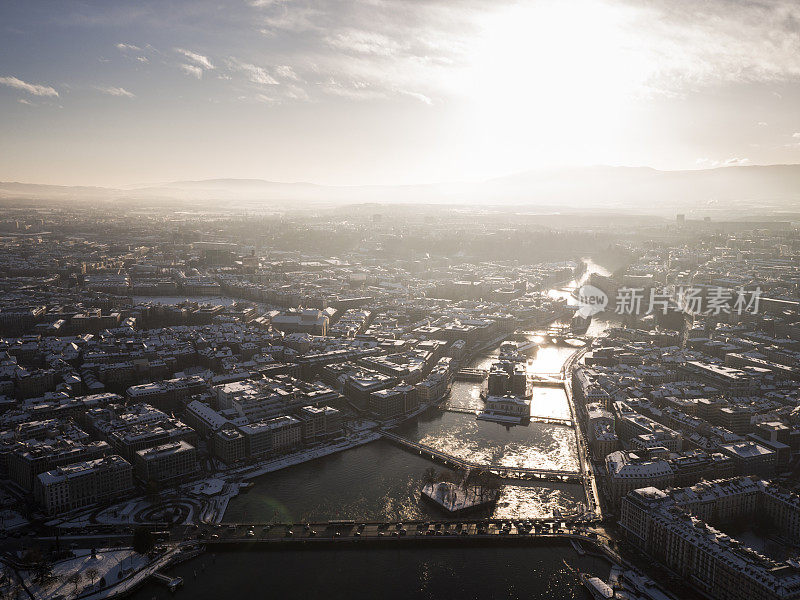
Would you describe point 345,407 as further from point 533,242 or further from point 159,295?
point 533,242

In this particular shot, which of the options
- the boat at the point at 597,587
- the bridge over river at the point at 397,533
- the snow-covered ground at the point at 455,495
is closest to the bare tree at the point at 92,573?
the bridge over river at the point at 397,533

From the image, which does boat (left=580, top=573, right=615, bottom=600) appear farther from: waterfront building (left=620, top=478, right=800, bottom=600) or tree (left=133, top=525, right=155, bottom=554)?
tree (left=133, top=525, right=155, bottom=554)

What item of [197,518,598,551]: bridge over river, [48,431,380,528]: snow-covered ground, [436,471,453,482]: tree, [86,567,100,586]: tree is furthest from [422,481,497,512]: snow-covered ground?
[86,567,100,586]: tree

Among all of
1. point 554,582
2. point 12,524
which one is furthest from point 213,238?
point 554,582

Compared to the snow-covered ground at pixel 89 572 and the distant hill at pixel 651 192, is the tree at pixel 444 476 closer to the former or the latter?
the snow-covered ground at pixel 89 572

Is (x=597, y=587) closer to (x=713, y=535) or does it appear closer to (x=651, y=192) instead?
(x=713, y=535)

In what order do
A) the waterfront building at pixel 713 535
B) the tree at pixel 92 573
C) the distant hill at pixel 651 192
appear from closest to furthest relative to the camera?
the waterfront building at pixel 713 535 → the tree at pixel 92 573 → the distant hill at pixel 651 192

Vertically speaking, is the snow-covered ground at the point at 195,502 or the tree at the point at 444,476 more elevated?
the tree at the point at 444,476
